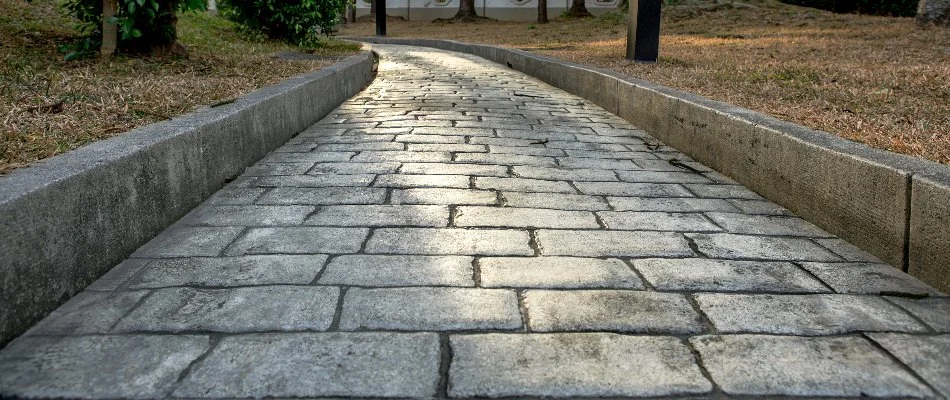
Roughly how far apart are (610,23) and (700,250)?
20306mm

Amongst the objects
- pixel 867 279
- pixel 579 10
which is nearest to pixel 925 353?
pixel 867 279

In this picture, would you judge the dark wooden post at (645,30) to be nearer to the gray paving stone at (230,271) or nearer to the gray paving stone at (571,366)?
the gray paving stone at (230,271)

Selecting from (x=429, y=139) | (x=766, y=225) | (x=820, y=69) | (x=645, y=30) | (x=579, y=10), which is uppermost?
(x=579, y=10)

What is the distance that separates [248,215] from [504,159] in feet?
6.42

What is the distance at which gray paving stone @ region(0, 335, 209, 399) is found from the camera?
1.88 meters

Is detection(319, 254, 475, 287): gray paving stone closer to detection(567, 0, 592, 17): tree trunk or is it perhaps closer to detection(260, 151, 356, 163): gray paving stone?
detection(260, 151, 356, 163): gray paving stone

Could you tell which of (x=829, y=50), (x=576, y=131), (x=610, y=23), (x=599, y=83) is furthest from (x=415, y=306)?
(x=610, y=23)

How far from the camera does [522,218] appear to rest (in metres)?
3.54

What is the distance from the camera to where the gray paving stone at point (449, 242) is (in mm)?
3028

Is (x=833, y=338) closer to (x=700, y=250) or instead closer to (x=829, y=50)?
(x=700, y=250)

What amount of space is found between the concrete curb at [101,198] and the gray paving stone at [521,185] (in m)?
1.45

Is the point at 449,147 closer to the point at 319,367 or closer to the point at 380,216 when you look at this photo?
the point at 380,216

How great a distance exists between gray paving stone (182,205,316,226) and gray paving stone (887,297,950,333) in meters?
2.47

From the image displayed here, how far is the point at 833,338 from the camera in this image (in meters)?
2.22
